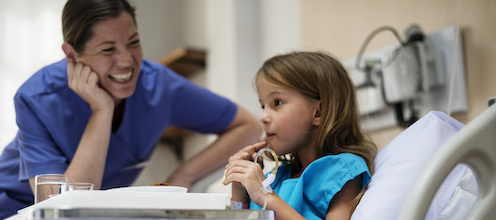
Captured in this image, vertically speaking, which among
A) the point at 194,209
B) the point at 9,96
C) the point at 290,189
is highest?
the point at 194,209

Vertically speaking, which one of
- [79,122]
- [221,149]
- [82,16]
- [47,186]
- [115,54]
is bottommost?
[221,149]

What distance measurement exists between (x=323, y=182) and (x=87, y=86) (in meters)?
0.76

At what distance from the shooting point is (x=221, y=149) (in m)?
1.80

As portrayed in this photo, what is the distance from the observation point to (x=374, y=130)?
83.6 inches

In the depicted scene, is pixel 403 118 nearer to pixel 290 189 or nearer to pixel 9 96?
pixel 290 189

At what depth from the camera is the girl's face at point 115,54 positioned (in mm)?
1414

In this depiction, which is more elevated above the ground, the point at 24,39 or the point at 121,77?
the point at 121,77

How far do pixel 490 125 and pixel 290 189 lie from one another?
50 cm

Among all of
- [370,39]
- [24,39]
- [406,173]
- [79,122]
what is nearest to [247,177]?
[406,173]

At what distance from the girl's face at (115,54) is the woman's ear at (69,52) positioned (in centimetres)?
2

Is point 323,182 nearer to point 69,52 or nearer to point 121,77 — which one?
point 121,77

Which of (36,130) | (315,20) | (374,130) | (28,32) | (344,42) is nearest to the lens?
(36,130)

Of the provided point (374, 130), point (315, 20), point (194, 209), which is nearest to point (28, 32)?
point (315, 20)

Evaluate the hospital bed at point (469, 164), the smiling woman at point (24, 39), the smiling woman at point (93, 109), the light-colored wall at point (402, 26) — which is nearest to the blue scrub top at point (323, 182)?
the hospital bed at point (469, 164)
